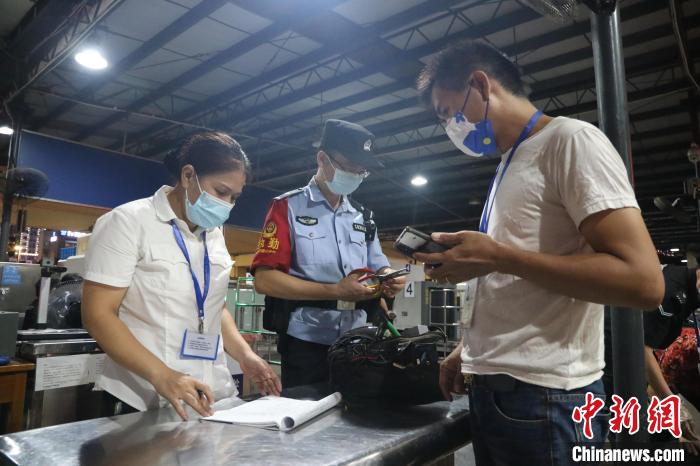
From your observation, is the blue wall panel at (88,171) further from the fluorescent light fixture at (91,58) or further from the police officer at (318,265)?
the police officer at (318,265)

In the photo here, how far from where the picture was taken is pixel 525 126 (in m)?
1.15

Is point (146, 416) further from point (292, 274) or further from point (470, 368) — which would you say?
point (470, 368)

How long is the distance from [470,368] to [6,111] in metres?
8.64

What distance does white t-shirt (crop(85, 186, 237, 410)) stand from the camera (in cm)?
140

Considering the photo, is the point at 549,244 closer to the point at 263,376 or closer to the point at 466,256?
the point at 466,256

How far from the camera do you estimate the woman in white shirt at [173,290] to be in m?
1.31

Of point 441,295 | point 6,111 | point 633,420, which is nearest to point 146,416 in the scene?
point 633,420

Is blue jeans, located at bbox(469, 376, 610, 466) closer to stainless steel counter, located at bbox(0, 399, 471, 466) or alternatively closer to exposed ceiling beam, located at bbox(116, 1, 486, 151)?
stainless steel counter, located at bbox(0, 399, 471, 466)

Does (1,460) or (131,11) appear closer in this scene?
(1,460)

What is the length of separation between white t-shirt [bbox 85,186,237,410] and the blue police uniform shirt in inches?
15.4

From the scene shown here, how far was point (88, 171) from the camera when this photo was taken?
7.84 metres

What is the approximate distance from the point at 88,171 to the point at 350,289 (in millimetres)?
7519

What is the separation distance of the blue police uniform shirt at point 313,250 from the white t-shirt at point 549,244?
2.75ft

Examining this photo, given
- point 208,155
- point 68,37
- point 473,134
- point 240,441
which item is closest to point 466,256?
point 473,134
